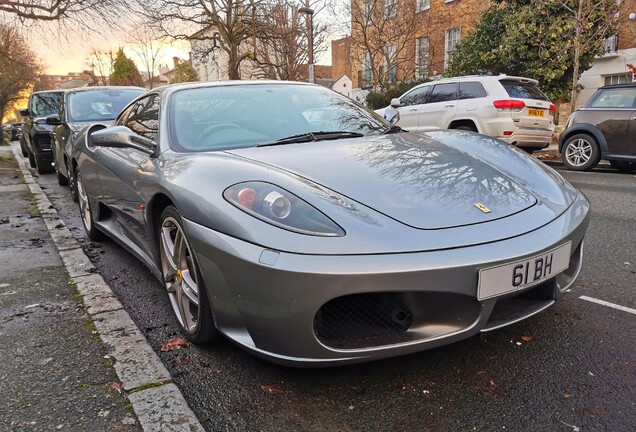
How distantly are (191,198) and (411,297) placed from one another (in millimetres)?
1060

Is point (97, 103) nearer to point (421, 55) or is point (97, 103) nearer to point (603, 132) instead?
point (603, 132)

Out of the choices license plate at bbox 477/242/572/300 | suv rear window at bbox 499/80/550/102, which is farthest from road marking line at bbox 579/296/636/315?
suv rear window at bbox 499/80/550/102

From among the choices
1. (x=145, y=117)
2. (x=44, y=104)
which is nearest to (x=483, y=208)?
(x=145, y=117)

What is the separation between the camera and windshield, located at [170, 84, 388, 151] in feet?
9.13

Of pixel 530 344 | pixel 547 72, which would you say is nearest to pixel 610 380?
pixel 530 344

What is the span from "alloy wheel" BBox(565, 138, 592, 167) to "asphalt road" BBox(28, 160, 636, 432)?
690 cm

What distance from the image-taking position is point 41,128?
979cm

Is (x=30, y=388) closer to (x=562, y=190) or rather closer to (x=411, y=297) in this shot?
(x=411, y=297)

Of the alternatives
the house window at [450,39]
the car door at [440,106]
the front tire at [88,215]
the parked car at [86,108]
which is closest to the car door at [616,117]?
the car door at [440,106]

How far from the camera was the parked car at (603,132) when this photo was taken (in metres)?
8.10

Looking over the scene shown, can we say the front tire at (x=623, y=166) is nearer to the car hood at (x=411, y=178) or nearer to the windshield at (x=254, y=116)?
the windshield at (x=254, y=116)

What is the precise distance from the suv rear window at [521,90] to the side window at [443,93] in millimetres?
986

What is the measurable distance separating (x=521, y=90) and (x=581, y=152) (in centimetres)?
163

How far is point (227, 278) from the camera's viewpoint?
1.90 meters
